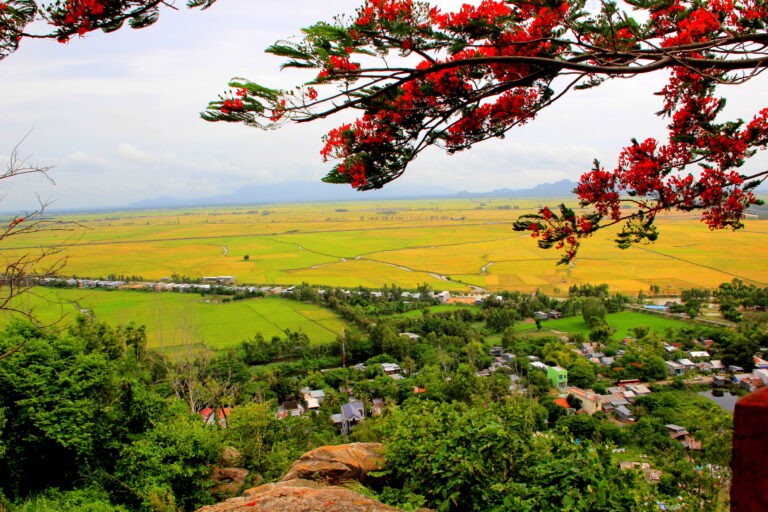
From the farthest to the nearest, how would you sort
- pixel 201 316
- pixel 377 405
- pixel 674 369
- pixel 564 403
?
pixel 201 316 < pixel 674 369 < pixel 377 405 < pixel 564 403

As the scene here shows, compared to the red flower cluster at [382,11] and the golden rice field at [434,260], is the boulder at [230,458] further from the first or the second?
the golden rice field at [434,260]

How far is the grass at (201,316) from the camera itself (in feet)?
75.4

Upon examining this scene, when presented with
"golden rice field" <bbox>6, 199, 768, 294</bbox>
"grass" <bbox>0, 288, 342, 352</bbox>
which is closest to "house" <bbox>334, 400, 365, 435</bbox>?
"grass" <bbox>0, 288, 342, 352</bbox>

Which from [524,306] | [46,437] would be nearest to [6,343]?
[46,437]

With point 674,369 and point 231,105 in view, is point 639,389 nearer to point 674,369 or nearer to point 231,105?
point 674,369

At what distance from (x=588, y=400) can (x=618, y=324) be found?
40.8 feet

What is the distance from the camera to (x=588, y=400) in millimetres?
15094

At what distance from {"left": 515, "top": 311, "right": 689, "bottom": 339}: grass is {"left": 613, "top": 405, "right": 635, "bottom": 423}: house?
9482mm

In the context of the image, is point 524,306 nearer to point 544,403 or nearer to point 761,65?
point 544,403

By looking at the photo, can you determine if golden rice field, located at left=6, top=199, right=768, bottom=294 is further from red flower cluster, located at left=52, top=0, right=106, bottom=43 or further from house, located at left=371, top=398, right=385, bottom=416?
red flower cluster, located at left=52, top=0, right=106, bottom=43

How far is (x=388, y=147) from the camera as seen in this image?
3.52m

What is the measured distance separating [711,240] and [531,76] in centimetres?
6316

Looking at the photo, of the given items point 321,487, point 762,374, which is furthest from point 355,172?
point 762,374

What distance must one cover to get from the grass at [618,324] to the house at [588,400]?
886 cm
